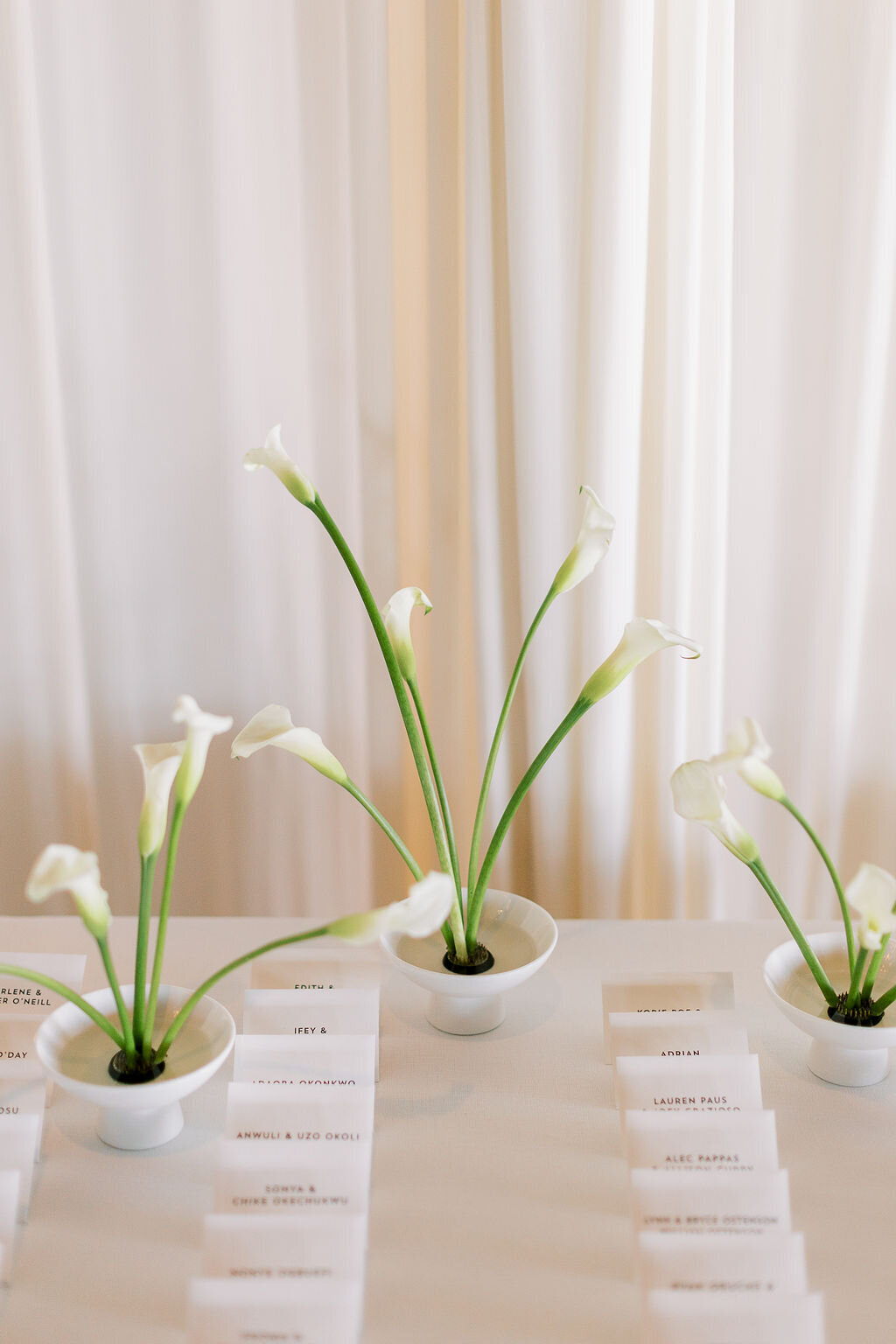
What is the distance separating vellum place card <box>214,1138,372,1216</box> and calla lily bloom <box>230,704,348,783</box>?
26cm

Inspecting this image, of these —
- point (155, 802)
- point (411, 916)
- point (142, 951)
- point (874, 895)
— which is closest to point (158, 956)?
point (142, 951)

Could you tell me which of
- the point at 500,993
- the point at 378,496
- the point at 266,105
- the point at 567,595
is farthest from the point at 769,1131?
the point at 266,105

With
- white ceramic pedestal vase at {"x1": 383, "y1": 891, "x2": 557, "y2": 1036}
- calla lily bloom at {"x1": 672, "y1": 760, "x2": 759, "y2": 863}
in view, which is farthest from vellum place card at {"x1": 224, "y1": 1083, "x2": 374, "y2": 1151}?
calla lily bloom at {"x1": 672, "y1": 760, "x2": 759, "y2": 863}

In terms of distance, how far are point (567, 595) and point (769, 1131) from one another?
60 cm

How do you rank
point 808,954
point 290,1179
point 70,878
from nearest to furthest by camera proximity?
1. point 70,878
2. point 290,1179
3. point 808,954

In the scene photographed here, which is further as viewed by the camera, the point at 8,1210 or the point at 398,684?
the point at 398,684

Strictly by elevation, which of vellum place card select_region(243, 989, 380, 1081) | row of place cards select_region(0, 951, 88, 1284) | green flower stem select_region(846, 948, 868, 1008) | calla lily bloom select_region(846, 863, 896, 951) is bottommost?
row of place cards select_region(0, 951, 88, 1284)

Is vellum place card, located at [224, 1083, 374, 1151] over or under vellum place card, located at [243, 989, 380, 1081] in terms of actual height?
under

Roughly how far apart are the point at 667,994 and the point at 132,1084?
429mm

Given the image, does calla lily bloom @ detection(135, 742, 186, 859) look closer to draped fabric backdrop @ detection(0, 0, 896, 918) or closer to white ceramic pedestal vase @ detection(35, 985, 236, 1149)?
white ceramic pedestal vase @ detection(35, 985, 236, 1149)

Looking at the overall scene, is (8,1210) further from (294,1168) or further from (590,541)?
(590,541)

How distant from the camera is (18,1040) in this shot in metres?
0.86

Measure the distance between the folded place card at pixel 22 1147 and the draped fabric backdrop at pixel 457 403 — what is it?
597 mm

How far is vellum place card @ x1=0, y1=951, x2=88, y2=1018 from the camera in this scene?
895mm
